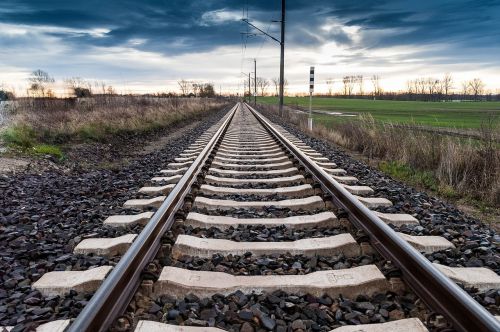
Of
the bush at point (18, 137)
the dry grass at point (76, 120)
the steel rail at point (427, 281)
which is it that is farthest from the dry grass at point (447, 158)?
the bush at point (18, 137)

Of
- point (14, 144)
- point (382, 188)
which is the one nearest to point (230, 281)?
point (382, 188)

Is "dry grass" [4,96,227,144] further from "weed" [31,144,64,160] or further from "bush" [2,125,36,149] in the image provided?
"weed" [31,144,64,160]

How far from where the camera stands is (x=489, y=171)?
647 cm

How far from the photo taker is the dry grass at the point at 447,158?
6184 mm

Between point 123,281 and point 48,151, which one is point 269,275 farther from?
point 48,151

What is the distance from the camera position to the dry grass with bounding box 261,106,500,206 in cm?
618

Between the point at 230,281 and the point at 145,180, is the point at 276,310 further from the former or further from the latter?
the point at 145,180

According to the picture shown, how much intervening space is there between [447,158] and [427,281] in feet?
17.1

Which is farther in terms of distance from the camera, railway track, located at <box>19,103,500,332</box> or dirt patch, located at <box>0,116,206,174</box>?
dirt patch, located at <box>0,116,206,174</box>

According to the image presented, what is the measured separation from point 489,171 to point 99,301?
6.19m

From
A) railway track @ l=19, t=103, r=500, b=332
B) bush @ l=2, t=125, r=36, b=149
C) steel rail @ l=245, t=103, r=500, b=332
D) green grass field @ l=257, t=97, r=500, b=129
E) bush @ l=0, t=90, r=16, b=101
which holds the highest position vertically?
bush @ l=0, t=90, r=16, b=101

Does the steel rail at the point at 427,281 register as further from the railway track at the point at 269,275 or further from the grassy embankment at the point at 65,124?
the grassy embankment at the point at 65,124

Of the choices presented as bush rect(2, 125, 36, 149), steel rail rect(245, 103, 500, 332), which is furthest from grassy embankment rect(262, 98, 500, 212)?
bush rect(2, 125, 36, 149)

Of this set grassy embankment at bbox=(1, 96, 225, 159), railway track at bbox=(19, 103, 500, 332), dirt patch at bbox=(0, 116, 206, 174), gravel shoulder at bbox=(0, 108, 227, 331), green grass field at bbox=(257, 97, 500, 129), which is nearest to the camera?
railway track at bbox=(19, 103, 500, 332)
